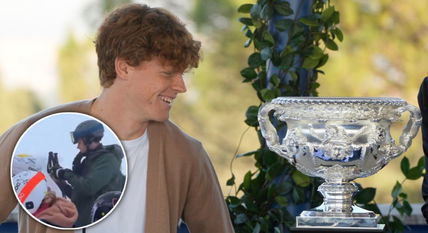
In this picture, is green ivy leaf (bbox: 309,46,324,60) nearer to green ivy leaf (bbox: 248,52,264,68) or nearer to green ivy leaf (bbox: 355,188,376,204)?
green ivy leaf (bbox: 248,52,264,68)

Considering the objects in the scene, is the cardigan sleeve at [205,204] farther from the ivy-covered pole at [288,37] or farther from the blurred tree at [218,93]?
the blurred tree at [218,93]

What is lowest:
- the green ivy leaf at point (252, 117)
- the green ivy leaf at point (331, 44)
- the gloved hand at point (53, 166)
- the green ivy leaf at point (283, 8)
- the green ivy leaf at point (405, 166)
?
→ the green ivy leaf at point (405, 166)

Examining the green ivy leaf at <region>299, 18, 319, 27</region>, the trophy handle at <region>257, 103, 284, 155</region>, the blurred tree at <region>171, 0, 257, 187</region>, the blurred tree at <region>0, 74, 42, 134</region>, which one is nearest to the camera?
the trophy handle at <region>257, 103, 284, 155</region>

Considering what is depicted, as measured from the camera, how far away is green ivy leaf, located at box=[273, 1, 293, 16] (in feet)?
8.20

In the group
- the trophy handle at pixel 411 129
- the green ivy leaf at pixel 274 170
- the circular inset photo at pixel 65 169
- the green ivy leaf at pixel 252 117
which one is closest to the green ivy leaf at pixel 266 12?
the green ivy leaf at pixel 252 117

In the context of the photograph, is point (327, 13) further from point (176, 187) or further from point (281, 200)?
point (176, 187)

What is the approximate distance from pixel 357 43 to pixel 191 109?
139 centimetres

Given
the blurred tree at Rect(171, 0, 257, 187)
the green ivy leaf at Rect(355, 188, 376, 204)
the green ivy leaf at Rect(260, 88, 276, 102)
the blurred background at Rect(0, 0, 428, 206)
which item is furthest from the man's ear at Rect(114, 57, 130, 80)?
the blurred tree at Rect(171, 0, 257, 187)

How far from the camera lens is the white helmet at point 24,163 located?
125cm

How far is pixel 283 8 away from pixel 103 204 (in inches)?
50.7

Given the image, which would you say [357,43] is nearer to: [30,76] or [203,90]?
[203,90]

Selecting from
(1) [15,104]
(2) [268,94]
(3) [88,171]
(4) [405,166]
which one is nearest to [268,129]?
(2) [268,94]

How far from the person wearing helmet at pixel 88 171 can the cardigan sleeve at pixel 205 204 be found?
0.41m

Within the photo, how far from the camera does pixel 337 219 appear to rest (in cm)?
179
